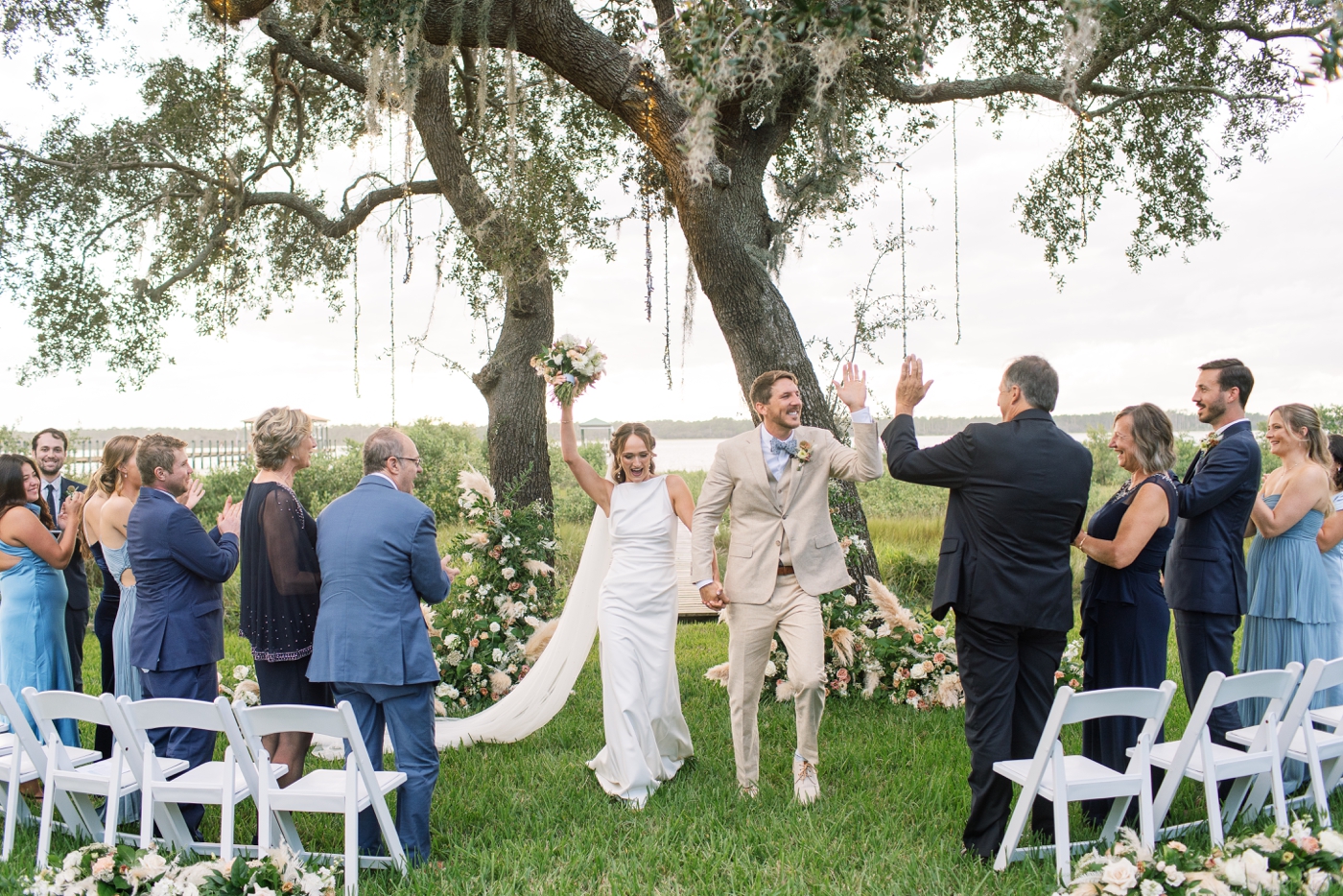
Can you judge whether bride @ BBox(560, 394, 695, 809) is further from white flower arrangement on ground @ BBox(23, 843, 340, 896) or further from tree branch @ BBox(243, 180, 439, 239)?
tree branch @ BBox(243, 180, 439, 239)

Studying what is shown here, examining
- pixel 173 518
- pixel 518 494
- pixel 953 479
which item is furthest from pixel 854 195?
pixel 173 518

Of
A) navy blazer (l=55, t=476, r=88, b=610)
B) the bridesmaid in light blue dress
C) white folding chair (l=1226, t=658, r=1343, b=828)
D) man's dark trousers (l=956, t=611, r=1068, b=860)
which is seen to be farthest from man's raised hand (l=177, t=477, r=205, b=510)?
white folding chair (l=1226, t=658, r=1343, b=828)

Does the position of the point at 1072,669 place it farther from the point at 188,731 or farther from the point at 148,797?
the point at 148,797

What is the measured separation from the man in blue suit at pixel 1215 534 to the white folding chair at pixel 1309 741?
0.33 m

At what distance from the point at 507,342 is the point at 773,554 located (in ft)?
18.1

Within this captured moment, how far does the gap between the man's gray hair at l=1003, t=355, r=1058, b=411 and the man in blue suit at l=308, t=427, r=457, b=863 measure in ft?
8.10

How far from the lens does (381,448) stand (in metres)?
4.05

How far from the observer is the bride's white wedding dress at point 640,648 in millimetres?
4910

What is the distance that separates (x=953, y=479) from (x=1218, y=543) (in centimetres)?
153

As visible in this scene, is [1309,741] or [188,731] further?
[188,731]

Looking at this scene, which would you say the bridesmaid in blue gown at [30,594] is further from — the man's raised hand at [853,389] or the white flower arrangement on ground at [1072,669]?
the white flower arrangement on ground at [1072,669]

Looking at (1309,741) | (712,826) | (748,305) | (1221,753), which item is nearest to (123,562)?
(712,826)

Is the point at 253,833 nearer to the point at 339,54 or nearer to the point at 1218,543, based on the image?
the point at 1218,543

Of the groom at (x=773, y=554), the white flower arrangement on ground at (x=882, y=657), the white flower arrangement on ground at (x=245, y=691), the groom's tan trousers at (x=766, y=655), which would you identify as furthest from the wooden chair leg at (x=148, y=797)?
the white flower arrangement on ground at (x=882, y=657)
